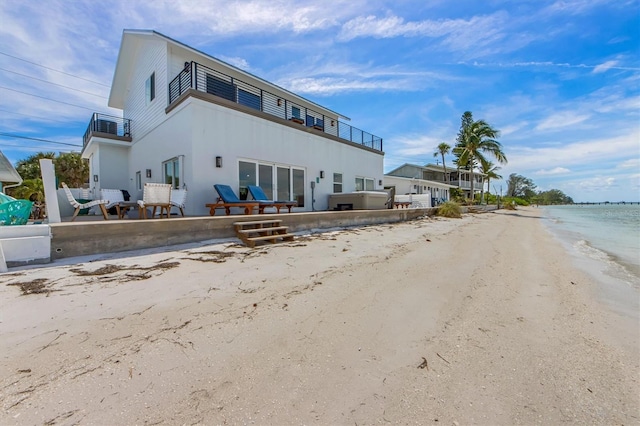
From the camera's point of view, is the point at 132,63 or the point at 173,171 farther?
the point at 132,63

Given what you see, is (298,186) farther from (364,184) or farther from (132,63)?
(132,63)

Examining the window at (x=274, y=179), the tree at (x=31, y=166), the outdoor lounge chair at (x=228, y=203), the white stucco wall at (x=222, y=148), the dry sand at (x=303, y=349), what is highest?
the tree at (x=31, y=166)

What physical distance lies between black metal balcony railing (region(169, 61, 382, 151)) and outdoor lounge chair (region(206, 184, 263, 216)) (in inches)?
130

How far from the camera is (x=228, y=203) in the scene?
309 inches

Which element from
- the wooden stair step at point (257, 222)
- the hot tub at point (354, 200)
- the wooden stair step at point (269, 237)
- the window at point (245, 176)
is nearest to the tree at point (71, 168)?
the window at point (245, 176)

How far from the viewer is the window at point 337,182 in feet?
44.0

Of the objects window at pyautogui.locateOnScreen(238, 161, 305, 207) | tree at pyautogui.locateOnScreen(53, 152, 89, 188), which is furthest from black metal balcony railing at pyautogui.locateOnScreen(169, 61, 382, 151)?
tree at pyautogui.locateOnScreen(53, 152, 89, 188)

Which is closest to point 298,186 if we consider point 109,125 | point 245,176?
point 245,176

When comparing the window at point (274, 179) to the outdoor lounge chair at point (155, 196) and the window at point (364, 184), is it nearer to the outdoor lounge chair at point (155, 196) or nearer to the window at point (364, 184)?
the outdoor lounge chair at point (155, 196)

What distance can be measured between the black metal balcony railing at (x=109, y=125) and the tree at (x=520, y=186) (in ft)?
312

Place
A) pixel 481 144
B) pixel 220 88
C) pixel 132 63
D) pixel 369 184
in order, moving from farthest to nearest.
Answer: pixel 481 144 < pixel 369 184 < pixel 132 63 < pixel 220 88

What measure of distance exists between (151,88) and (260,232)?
963cm

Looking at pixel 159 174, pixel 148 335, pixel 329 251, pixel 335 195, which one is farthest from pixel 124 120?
pixel 148 335

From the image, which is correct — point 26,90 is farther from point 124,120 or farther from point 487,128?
point 487,128
